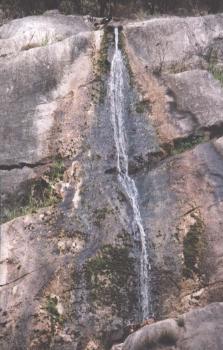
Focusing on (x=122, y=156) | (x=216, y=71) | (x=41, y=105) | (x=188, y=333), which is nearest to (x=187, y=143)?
(x=122, y=156)

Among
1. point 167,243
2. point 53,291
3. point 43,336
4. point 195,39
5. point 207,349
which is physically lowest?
point 207,349

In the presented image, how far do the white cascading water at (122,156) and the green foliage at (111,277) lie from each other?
0.67 feet

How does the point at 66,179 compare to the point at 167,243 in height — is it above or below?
above

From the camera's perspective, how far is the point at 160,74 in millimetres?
11805

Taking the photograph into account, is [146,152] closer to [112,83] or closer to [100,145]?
[100,145]

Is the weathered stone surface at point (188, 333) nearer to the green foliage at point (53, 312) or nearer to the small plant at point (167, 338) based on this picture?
the small plant at point (167, 338)

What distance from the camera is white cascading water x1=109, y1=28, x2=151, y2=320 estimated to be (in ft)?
29.4

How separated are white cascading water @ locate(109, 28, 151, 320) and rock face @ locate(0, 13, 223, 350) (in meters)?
0.11

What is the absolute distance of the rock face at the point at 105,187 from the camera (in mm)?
8578

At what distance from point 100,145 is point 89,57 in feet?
7.55

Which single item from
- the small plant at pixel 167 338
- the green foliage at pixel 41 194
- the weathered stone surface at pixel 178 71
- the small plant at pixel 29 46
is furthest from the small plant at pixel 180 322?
the small plant at pixel 29 46

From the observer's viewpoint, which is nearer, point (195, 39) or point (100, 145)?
point (100, 145)

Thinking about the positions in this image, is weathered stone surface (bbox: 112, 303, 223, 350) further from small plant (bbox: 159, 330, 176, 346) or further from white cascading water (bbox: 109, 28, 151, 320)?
white cascading water (bbox: 109, 28, 151, 320)

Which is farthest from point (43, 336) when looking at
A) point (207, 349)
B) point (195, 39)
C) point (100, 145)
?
point (195, 39)
